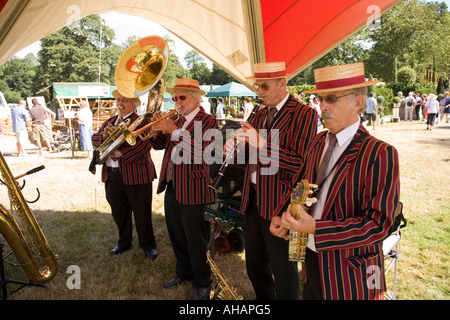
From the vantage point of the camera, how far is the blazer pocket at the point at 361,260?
65.6 inches

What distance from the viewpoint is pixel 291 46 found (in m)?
4.73

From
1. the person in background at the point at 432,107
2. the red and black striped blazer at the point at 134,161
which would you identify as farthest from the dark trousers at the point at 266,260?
the person in background at the point at 432,107

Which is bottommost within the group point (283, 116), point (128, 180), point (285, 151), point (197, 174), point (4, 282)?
point (4, 282)

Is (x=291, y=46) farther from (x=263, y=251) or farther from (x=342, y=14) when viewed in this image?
(x=263, y=251)

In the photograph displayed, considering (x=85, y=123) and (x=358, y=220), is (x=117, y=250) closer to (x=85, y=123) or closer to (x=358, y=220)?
(x=358, y=220)

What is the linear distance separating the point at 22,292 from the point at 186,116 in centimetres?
268

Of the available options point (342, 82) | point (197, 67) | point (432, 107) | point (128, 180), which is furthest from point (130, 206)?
point (197, 67)

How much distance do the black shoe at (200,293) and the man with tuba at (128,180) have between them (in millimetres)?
1143

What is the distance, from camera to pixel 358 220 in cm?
161

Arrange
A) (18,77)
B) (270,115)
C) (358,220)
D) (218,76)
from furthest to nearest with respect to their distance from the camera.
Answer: (218,76)
(18,77)
(270,115)
(358,220)

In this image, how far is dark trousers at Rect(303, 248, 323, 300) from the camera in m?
1.84

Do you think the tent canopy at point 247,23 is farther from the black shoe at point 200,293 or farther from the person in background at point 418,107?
the person in background at point 418,107

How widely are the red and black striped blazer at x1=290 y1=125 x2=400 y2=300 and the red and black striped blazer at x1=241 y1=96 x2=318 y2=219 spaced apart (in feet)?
2.46

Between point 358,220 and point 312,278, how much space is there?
1.64ft
